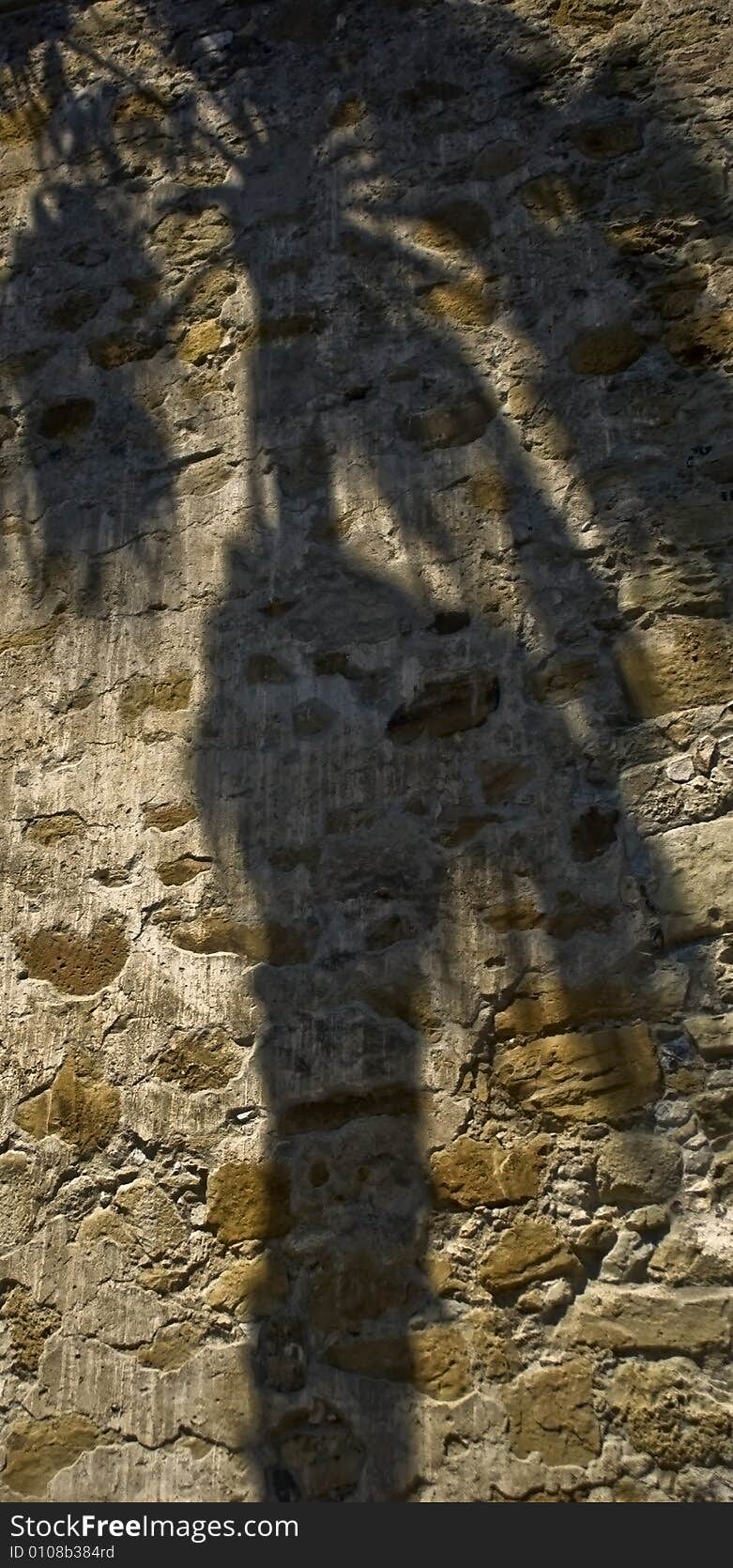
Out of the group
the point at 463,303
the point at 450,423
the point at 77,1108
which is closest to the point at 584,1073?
the point at 77,1108

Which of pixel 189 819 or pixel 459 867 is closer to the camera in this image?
pixel 459 867

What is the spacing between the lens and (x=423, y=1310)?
214 centimetres

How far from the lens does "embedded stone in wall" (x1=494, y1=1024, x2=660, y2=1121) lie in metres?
2.16

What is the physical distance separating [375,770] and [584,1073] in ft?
2.26

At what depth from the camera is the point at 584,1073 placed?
2199mm

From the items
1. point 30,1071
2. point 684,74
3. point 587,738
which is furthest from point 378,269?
point 30,1071

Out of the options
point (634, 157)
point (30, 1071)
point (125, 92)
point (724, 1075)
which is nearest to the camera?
point (724, 1075)

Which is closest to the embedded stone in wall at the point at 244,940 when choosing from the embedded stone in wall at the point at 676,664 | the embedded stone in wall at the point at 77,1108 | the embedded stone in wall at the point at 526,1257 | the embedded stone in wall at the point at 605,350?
the embedded stone in wall at the point at 77,1108

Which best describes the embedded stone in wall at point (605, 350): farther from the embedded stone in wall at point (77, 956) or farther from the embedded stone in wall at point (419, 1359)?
the embedded stone in wall at point (419, 1359)

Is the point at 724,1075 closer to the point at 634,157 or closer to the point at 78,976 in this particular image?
the point at 78,976

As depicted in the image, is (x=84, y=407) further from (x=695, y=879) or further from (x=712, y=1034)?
(x=712, y=1034)

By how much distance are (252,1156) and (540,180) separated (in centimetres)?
212

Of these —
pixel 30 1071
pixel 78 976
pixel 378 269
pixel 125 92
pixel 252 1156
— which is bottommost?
pixel 252 1156

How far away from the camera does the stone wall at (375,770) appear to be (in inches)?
83.4
